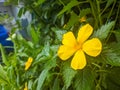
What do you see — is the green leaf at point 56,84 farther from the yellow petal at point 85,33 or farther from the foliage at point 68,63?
the yellow petal at point 85,33

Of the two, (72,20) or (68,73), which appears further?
(72,20)

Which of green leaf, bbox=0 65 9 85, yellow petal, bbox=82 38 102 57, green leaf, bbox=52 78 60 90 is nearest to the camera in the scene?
yellow petal, bbox=82 38 102 57

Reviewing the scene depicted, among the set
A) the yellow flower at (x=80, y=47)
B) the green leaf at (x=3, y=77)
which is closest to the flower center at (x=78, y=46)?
the yellow flower at (x=80, y=47)

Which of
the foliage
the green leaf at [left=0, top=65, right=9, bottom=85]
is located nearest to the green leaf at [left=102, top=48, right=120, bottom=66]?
the foliage

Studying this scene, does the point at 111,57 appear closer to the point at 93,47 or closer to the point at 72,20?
the point at 93,47

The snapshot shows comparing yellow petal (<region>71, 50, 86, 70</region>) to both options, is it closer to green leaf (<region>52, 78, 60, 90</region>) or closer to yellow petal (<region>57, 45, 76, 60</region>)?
yellow petal (<region>57, 45, 76, 60</region>)

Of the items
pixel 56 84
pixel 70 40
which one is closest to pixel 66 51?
pixel 70 40
